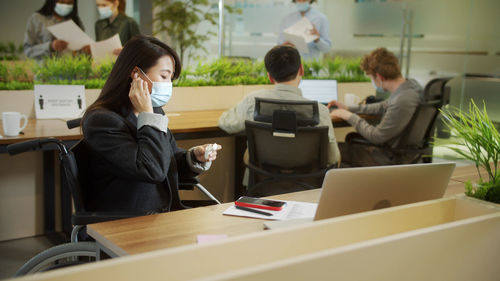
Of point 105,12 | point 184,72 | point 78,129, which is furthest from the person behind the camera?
point 105,12

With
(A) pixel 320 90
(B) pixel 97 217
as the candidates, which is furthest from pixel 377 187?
(A) pixel 320 90

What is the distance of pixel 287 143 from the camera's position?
3.02m

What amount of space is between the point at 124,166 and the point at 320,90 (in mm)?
2863

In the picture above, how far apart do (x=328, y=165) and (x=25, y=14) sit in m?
4.39

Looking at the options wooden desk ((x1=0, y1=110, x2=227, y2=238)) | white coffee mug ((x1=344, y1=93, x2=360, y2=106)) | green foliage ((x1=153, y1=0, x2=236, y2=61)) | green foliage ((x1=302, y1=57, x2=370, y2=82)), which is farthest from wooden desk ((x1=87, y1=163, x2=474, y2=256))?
green foliage ((x1=153, y1=0, x2=236, y2=61))

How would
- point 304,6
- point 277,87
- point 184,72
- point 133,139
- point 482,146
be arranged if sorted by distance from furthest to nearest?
point 304,6 → point 184,72 → point 277,87 → point 133,139 → point 482,146

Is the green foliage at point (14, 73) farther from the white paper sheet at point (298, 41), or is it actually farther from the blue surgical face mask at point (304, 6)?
the blue surgical face mask at point (304, 6)

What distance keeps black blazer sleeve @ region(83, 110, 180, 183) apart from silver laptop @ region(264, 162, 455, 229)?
557 millimetres

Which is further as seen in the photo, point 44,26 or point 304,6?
point 304,6

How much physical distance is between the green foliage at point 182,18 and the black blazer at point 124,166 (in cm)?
472

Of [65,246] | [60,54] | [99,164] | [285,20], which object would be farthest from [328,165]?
[285,20]

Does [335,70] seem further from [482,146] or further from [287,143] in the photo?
[482,146]

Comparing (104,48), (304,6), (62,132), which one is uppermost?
(304,6)

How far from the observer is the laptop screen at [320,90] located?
14.8ft
